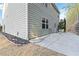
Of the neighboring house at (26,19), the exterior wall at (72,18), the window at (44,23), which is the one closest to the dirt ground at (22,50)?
the neighboring house at (26,19)

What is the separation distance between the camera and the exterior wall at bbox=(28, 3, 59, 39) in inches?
154

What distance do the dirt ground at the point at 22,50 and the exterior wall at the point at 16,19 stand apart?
0.25 metres

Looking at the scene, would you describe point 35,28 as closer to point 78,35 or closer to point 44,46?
point 44,46

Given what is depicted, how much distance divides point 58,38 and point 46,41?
1.00 feet

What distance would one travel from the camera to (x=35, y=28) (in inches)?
156

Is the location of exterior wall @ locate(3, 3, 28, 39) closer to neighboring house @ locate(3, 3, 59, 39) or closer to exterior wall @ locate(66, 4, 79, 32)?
neighboring house @ locate(3, 3, 59, 39)

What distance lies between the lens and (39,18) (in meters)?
4.06

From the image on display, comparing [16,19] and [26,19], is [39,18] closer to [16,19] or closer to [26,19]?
[26,19]

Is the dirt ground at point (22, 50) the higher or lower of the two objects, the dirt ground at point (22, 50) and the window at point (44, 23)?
the lower

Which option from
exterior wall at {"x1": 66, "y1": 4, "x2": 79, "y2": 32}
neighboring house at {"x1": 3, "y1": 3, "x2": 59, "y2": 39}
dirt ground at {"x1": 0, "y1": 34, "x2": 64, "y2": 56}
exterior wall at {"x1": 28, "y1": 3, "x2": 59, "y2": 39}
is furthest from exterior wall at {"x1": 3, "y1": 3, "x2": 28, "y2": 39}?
exterior wall at {"x1": 66, "y1": 4, "x2": 79, "y2": 32}

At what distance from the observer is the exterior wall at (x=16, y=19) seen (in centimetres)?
387

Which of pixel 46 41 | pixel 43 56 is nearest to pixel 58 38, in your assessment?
pixel 46 41

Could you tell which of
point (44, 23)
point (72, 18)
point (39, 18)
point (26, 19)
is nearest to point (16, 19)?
point (26, 19)

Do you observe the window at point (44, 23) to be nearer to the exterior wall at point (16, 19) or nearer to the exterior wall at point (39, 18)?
the exterior wall at point (39, 18)
